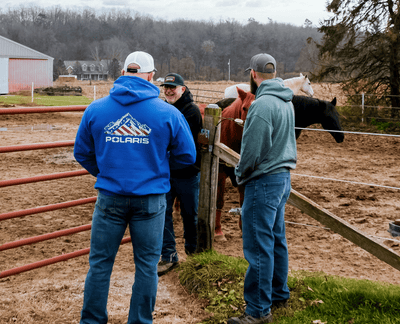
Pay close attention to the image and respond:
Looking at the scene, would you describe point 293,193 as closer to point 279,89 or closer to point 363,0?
point 279,89

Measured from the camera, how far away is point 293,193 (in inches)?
120

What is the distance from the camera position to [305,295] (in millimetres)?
3041

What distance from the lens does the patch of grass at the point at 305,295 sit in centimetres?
275

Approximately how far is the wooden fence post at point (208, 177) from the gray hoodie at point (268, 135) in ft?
3.08

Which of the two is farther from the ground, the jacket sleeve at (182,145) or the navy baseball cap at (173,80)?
the navy baseball cap at (173,80)

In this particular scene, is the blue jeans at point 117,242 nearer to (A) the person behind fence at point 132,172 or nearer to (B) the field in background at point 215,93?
(A) the person behind fence at point 132,172

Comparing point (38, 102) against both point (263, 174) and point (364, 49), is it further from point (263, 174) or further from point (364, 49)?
point (263, 174)

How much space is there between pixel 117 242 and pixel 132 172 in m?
0.43

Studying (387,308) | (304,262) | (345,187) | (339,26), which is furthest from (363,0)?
(387,308)

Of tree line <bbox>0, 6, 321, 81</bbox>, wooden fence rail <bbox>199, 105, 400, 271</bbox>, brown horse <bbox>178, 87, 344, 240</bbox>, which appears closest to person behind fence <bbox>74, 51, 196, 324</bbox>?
wooden fence rail <bbox>199, 105, 400, 271</bbox>

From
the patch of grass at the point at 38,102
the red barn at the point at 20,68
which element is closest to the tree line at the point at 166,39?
the red barn at the point at 20,68

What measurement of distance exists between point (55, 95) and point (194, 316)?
2593 cm

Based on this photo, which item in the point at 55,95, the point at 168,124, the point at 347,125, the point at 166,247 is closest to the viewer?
the point at 168,124

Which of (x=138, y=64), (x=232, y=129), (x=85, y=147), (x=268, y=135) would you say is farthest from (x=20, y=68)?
(x=268, y=135)
